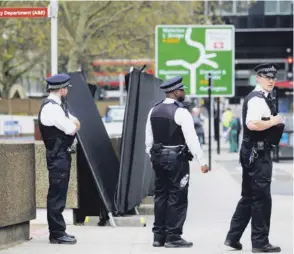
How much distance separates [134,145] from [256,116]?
285 cm

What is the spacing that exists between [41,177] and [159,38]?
16.4 meters

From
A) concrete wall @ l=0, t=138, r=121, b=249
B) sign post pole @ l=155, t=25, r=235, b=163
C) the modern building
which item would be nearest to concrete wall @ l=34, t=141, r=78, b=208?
concrete wall @ l=0, t=138, r=121, b=249

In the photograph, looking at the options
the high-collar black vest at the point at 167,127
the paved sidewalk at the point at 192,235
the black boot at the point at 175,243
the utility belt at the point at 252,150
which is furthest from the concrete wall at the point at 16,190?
the utility belt at the point at 252,150

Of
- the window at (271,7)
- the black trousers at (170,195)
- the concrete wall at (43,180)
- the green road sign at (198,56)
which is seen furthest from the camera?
the window at (271,7)

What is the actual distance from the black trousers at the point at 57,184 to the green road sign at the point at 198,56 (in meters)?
17.1

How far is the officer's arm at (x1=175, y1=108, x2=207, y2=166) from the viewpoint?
8726 millimetres

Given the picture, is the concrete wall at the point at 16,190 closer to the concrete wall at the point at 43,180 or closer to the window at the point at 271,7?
the concrete wall at the point at 43,180

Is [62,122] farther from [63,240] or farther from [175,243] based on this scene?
[175,243]

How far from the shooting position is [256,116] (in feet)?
27.5

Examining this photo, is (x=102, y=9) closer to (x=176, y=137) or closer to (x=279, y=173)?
(x=279, y=173)

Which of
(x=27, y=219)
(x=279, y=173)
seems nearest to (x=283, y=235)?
(x=27, y=219)

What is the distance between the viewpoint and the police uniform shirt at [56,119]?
896 cm

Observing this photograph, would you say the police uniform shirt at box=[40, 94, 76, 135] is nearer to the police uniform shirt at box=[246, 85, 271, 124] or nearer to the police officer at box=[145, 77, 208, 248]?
the police officer at box=[145, 77, 208, 248]

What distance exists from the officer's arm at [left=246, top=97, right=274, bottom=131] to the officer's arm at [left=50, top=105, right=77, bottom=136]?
1.79 meters
